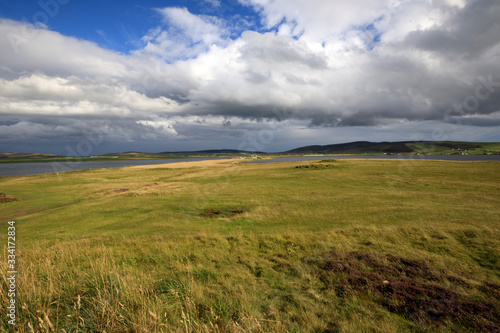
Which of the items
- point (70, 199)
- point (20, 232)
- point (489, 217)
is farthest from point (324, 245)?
point (70, 199)

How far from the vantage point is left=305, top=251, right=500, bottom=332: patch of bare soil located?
7.34 metres

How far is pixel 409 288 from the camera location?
355 inches

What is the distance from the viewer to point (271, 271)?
11.1 metres

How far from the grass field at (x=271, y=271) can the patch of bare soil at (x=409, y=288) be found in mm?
50

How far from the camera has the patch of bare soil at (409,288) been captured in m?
7.34

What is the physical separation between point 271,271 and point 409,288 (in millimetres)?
5635

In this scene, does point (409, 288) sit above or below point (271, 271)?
above

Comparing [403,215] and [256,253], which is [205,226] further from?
[403,215]

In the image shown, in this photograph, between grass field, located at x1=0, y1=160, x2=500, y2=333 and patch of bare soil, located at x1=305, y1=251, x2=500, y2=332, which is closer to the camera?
grass field, located at x1=0, y1=160, x2=500, y2=333

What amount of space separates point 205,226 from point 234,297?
12142mm

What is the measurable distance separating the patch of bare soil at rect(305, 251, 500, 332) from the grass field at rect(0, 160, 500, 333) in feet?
0.16

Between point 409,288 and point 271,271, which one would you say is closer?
point 409,288

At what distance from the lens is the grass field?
6.87 meters

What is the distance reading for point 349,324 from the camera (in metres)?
7.09
